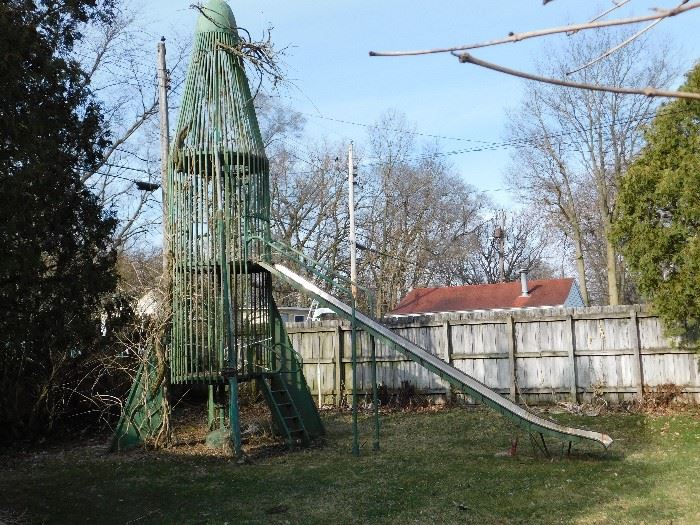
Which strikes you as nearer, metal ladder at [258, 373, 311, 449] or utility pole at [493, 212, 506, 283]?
metal ladder at [258, 373, 311, 449]

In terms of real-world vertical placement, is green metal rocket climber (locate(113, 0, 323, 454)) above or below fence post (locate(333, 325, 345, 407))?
above

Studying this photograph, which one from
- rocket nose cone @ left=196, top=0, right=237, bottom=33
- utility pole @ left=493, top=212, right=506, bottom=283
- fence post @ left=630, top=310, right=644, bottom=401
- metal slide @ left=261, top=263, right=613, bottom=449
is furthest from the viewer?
utility pole @ left=493, top=212, right=506, bottom=283

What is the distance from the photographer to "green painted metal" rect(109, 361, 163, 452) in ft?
35.5

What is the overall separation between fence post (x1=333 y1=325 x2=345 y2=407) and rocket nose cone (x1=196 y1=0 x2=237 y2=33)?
6.84m

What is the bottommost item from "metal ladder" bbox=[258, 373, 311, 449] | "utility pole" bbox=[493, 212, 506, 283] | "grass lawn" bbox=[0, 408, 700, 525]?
"grass lawn" bbox=[0, 408, 700, 525]

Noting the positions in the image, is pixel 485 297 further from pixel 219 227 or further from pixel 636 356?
pixel 219 227

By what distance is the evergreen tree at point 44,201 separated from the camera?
7387mm

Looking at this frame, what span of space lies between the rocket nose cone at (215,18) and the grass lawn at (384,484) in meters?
6.28

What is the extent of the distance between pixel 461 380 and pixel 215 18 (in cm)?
656

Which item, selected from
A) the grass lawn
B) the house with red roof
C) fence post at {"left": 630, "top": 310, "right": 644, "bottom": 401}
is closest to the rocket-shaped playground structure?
the grass lawn

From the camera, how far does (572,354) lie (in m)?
13.6

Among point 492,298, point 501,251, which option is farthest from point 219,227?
point 501,251

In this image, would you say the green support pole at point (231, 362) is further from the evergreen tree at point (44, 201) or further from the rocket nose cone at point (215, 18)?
the rocket nose cone at point (215, 18)

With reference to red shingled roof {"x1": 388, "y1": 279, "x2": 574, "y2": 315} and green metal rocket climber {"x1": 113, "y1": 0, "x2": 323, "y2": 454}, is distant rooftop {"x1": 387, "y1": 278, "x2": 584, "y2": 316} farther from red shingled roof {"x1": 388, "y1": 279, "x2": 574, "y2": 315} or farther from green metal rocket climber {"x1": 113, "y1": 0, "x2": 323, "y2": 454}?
green metal rocket climber {"x1": 113, "y1": 0, "x2": 323, "y2": 454}
